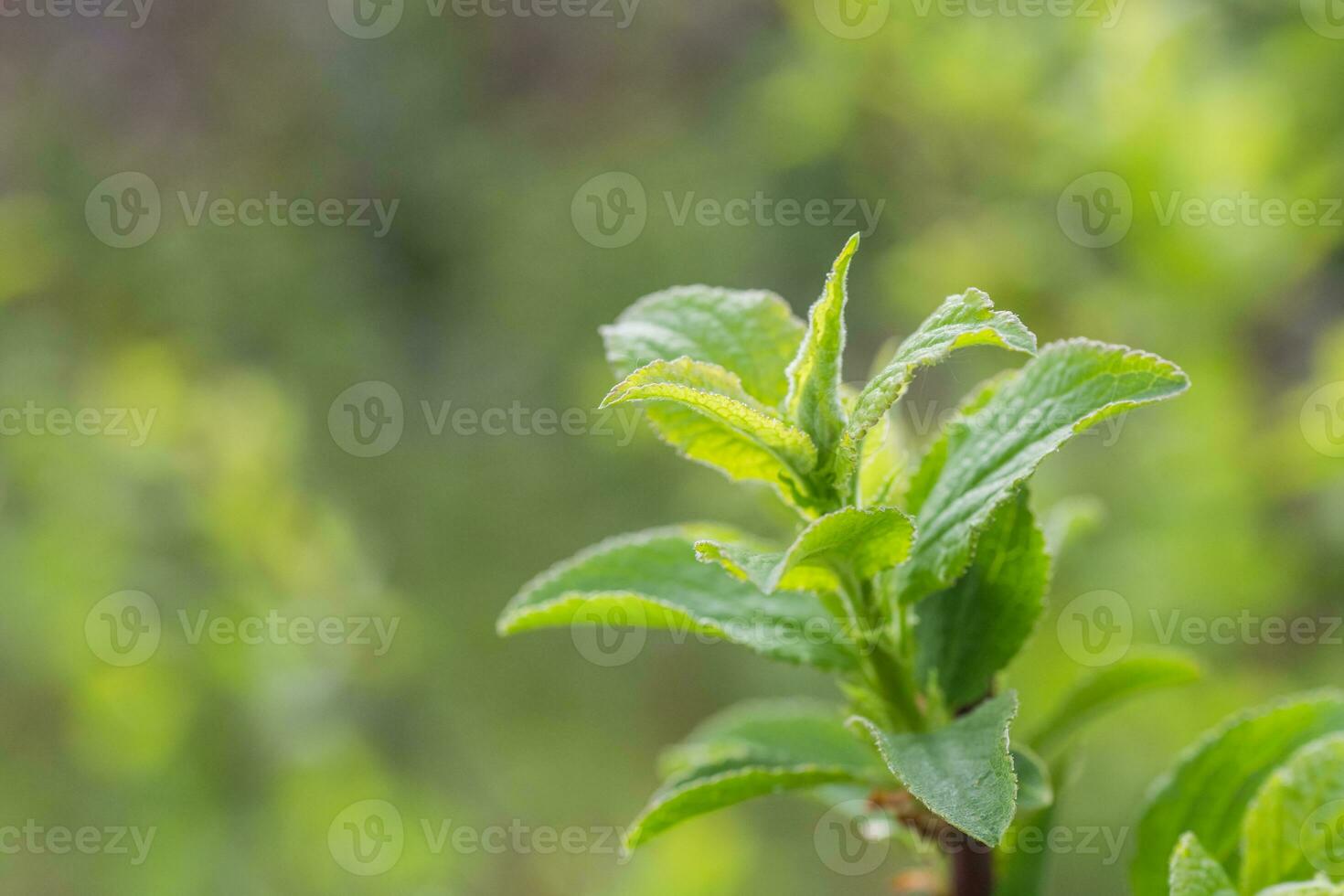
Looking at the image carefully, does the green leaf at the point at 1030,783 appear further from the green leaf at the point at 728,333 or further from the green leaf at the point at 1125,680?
the green leaf at the point at 728,333

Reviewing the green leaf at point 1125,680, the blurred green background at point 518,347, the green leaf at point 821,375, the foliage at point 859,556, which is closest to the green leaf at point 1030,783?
the foliage at point 859,556

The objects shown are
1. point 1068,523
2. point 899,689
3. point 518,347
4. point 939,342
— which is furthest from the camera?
point 518,347

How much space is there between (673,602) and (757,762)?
112 mm

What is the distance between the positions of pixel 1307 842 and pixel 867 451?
34 cm

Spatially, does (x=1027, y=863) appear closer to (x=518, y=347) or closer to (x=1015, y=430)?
(x=1015, y=430)

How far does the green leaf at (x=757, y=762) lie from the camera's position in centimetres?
65

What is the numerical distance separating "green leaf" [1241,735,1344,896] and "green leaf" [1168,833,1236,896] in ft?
0.26

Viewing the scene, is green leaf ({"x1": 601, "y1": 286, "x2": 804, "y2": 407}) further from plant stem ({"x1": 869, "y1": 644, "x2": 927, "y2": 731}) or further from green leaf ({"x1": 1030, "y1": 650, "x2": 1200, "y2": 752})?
green leaf ({"x1": 1030, "y1": 650, "x2": 1200, "y2": 752})

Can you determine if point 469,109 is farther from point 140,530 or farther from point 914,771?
point 914,771

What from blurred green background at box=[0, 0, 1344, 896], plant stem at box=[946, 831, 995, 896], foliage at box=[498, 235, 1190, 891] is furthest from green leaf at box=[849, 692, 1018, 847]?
blurred green background at box=[0, 0, 1344, 896]

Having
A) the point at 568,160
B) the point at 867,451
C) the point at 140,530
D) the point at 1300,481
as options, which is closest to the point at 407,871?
the point at 140,530

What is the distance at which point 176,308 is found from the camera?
13.8 ft

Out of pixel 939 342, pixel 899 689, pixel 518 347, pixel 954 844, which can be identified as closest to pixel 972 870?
pixel 954 844

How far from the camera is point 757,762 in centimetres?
71
